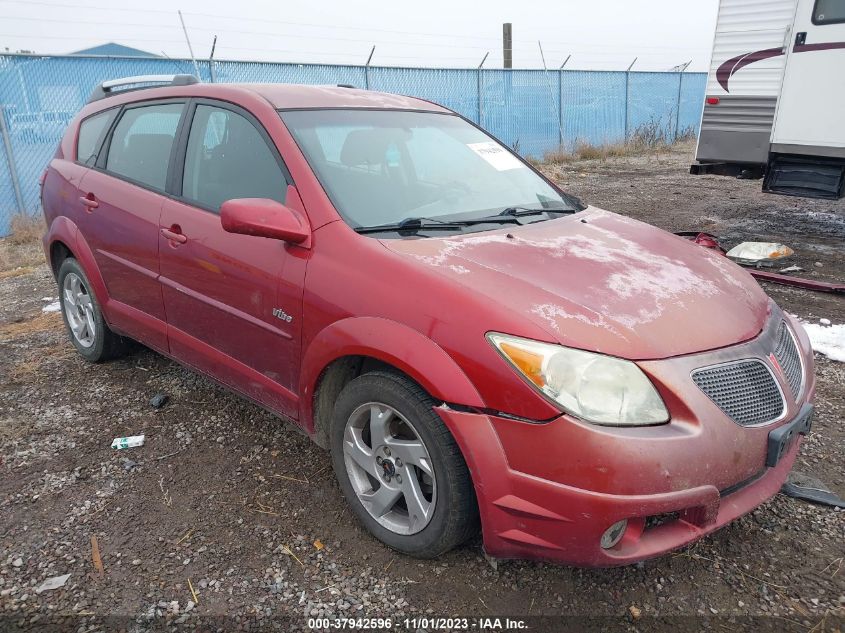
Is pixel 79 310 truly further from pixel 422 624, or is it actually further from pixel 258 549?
pixel 422 624

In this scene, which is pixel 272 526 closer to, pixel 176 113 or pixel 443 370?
pixel 443 370

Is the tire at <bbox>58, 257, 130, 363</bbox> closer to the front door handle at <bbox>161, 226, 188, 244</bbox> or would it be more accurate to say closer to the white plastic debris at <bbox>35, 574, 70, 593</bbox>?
the front door handle at <bbox>161, 226, 188, 244</bbox>

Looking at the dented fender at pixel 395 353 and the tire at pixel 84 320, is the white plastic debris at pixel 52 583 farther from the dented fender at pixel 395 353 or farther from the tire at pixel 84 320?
the tire at pixel 84 320

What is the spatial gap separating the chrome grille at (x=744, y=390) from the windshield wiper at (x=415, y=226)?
3.86 feet

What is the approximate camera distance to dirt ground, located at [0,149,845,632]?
2240 millimetres

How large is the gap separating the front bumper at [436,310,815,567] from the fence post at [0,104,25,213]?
29.3 feet

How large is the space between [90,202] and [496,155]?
95.2 inches

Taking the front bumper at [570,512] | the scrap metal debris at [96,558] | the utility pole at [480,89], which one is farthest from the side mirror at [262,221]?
the utility pole at [480,89]

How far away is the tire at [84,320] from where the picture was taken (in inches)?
163

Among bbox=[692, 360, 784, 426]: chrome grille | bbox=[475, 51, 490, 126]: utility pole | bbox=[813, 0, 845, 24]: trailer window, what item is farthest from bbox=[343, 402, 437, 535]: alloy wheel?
bbox=[475, 51, 490, 126]: utility pole

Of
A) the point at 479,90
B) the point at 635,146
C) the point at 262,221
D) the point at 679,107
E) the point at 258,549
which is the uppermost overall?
the point at 262,221

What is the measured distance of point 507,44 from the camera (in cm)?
2047

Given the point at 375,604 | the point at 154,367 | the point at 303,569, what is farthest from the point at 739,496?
the point at 154,367

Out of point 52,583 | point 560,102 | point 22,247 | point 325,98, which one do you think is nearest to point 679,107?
point 560,102
